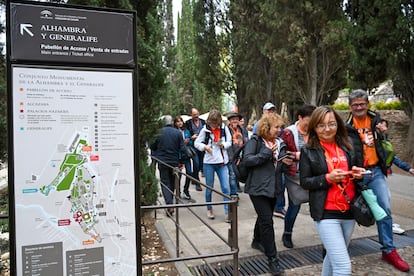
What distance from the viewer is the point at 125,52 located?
208 centimetres

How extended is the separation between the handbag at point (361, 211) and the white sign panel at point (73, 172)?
1.72 metres

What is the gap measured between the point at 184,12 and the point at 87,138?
42738 mm

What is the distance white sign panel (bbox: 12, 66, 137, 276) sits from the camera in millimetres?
1868

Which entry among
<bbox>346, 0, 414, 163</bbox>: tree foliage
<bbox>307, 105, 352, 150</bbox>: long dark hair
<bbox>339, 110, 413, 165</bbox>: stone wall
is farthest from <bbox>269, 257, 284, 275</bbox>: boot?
<bbox>339, 110, 413, 165</bbox>: stone wall

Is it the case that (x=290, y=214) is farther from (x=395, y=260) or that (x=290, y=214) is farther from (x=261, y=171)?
(x=395, y=260)

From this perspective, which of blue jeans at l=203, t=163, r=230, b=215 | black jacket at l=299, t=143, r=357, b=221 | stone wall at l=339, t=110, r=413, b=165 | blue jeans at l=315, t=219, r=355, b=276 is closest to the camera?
blue jeans at l=315, t=219, r=355, b=276

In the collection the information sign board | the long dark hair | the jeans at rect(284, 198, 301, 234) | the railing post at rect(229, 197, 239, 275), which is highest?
the information sign board

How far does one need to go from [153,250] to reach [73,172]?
9.72 feet

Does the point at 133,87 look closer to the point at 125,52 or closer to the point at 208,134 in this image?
the point at 125,52

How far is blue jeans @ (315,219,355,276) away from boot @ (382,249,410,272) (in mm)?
1393

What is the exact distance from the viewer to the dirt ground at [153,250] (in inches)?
157

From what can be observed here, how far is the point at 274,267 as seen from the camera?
3.66 metres

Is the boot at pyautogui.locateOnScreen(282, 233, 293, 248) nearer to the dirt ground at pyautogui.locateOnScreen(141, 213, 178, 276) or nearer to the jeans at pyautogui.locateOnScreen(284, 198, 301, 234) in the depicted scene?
the jeans at pyautogui.locateOnScreen(284, 198, 301, 234)

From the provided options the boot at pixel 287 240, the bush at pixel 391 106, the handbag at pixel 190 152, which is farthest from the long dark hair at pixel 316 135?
the bush at pixel 391 106
